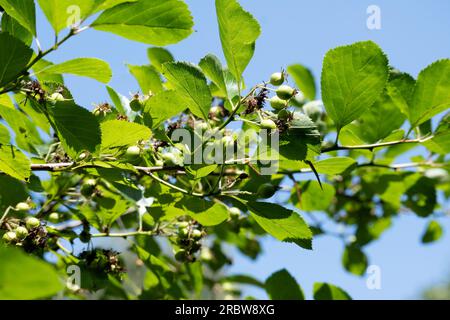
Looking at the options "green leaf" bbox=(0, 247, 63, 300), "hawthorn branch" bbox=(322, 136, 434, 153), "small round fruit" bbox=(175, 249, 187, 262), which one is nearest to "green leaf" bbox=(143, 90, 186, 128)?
"hawthorn branch" bbox=(322, 136, 434, 153)

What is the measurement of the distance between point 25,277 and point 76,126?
2.61 ft

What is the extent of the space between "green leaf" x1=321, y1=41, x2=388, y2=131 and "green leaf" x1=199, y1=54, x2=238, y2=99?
0.96 feet

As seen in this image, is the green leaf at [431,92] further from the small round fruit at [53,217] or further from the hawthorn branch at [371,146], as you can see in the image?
the small round fruit at [53,217]

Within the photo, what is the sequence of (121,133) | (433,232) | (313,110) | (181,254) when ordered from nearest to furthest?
1. (121,133)
2. (181,254)
3. (313,110)
4. (433,232)

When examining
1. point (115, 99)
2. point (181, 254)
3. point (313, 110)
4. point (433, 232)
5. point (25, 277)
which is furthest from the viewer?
point (433, 232)

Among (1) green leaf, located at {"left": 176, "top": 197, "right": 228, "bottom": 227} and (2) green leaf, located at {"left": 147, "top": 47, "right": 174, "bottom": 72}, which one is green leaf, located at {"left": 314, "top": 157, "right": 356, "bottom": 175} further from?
(2) green leaf, located at {"left": 147, "top": 47, "right": 174, "bottom": 72}

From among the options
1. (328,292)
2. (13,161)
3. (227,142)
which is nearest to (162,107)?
(227,142)

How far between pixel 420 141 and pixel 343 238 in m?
1.69

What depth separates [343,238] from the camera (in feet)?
11.4

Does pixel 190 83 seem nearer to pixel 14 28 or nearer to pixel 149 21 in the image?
pixel 149 21

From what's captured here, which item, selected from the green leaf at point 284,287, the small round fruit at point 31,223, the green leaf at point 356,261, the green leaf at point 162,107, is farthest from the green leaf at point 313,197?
the small round fruit at point 31,223

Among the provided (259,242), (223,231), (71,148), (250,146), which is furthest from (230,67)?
(259,242)

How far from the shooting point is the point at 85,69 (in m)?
1.52

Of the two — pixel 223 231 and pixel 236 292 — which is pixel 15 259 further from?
pixel 236 292
